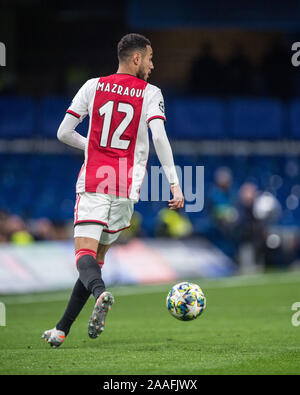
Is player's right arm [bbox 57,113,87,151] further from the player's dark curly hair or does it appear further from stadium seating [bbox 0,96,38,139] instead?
stadium seating [bbox 0,96,38,139]

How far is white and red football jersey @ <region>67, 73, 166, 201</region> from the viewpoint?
6.98 meters

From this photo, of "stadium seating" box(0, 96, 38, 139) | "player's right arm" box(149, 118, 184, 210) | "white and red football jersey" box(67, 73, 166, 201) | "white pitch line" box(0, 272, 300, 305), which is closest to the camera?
"player's right arm" box(149, 118, 184, 210)

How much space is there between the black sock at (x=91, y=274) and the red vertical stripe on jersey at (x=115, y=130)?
1.92 ft

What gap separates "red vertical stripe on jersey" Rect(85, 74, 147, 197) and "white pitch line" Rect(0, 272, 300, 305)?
19.3ft

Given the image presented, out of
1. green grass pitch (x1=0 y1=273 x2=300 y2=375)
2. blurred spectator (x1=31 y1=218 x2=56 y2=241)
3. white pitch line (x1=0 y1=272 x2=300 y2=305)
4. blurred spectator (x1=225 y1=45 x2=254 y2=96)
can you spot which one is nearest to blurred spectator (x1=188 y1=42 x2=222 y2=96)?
blurred spectator (x1=225 y1=45 x2=254 y2=96)

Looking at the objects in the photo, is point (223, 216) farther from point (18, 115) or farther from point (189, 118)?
point (18, 115)

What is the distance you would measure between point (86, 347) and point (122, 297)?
20.4 ft

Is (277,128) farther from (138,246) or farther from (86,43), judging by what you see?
(138,246)

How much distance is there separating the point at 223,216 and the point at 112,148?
12299mm

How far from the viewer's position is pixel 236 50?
26.1 metres

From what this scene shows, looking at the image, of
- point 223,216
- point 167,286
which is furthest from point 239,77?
point 167,286

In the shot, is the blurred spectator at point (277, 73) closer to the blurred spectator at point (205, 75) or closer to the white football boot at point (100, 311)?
the blurred spectator at point (205, 75)

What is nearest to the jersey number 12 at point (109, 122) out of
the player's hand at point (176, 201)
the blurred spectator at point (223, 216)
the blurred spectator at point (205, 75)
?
the player's hand at point (176, 201)

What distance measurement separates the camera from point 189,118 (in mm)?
23969
